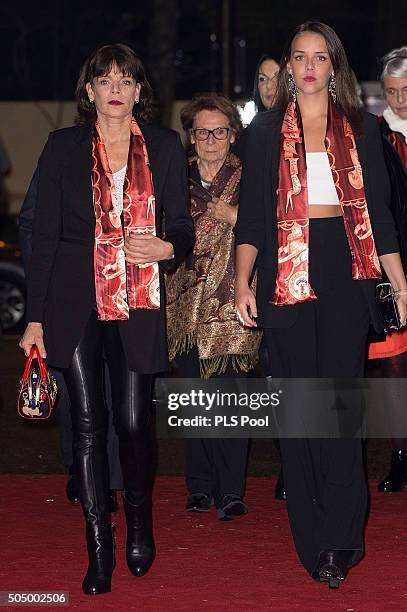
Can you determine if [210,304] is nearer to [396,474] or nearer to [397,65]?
[396,474]

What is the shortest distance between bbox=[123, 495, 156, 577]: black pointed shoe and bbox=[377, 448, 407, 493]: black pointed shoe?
6.59 ft

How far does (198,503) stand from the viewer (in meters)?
7.12

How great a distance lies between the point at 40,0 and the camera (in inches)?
1200

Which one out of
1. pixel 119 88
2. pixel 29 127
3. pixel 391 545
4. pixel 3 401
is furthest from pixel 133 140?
pixel 29 127

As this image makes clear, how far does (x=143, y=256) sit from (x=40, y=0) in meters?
25.9

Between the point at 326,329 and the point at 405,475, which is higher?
the point at 326,329

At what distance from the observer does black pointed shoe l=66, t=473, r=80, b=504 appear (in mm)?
7293

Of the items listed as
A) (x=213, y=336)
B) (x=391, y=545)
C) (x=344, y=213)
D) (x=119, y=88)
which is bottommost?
(x=391, y=545)

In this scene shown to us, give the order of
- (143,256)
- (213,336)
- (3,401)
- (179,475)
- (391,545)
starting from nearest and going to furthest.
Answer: (143,256) → (391,545) → (213,336) → (179,475) → (3,401)

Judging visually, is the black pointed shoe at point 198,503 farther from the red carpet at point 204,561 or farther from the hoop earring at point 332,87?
the hoop earring at point 332,87

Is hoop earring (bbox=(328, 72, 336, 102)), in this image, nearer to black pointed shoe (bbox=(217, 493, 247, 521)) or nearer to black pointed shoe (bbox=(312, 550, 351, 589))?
black pointed shoe (bbox=(312, 550, 351, 589))

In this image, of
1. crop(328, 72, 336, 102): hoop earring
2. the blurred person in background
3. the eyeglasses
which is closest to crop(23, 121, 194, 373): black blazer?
Answer: crop(328, 72, 336, 102): hoop earring

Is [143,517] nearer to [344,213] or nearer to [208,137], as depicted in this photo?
[344,213]

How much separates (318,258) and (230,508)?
5.63 feet
